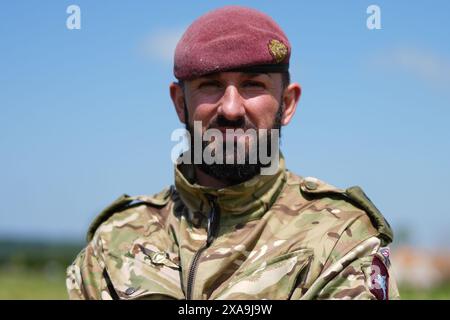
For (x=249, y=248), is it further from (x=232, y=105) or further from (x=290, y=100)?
(x=290, y=100)

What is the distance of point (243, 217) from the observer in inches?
158

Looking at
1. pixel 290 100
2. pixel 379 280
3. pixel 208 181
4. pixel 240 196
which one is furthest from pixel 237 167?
pixel 379 280

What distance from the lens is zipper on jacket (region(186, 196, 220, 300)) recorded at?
3.85 meters

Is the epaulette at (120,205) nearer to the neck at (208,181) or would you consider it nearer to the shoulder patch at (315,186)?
the neck at (208,181)

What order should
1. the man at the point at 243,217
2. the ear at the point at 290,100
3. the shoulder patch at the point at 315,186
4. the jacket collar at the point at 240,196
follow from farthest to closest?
the ear at the point at 290,100, the shoulder patch at the point at 315,186, the jacket collar at the point at 240,196, the man at the point at 243,217

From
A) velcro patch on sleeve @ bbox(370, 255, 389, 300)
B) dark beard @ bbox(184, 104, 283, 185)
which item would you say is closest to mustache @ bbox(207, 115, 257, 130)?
dark beard @ bbox(184, 104, 283, 185)

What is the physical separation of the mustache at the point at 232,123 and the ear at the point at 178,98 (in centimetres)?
44

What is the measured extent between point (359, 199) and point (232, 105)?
0.90 meters

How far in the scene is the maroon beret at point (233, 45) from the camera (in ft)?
12.8

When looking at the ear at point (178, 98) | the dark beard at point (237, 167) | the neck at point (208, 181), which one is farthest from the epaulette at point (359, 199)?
the ear at point (178, 98)

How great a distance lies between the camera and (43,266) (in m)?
31.4

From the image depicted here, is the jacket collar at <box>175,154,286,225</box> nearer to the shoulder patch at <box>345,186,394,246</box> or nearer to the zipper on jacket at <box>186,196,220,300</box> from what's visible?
the zipper on jacket at <box>186,196,220,300</box>

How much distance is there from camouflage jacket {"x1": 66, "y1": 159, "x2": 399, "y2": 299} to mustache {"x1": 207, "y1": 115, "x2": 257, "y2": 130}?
304 mm
